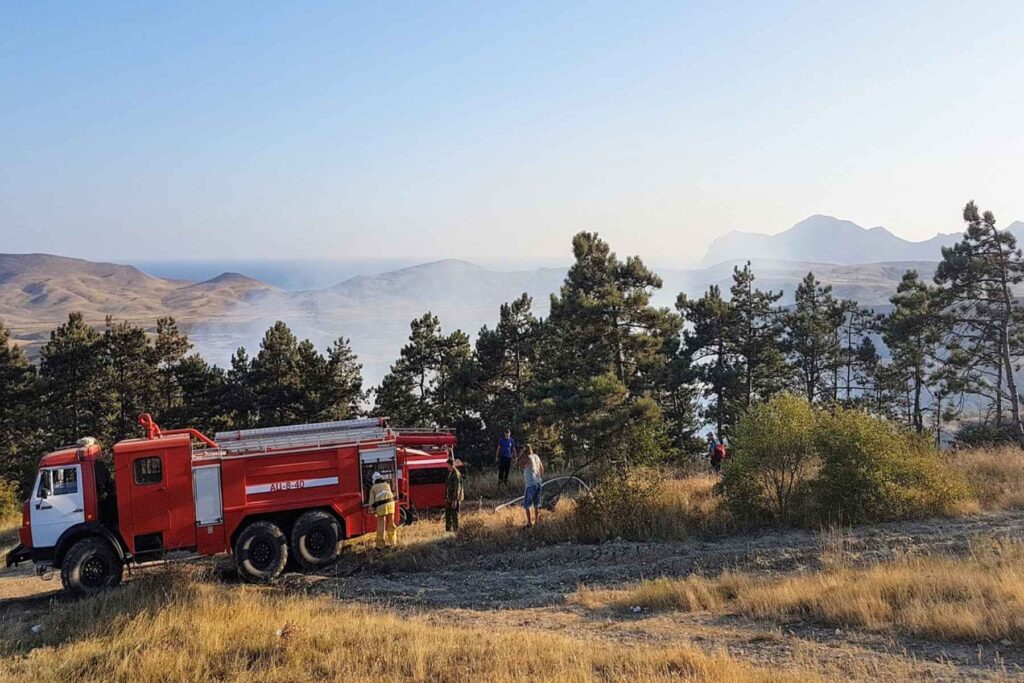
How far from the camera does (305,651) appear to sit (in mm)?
8492

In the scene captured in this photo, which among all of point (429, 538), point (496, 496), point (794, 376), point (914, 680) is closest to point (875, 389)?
point (794, 376)

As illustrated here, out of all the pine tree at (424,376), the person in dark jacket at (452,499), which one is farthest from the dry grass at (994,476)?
the pine tree at (424,376)

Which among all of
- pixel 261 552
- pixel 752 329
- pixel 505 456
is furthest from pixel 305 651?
pixel 752 329

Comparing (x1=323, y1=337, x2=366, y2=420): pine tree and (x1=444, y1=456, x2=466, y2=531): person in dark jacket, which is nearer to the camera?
(x1=444, y1=456, x2=466, y2=531): person in dark jacket

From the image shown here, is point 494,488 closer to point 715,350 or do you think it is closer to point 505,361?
point 505,361

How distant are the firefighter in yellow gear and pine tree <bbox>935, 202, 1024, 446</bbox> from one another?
90.4 ft

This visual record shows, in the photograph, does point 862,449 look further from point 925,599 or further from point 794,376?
point 794,376

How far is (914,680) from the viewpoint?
272 inches

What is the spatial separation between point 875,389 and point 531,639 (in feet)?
137

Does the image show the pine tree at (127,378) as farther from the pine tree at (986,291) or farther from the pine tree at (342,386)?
the pine tree at (986,291)

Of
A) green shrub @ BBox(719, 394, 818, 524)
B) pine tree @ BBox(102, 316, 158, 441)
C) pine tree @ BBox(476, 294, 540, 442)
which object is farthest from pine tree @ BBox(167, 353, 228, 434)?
green shrub @ BBox(719, 394, 818, 524)

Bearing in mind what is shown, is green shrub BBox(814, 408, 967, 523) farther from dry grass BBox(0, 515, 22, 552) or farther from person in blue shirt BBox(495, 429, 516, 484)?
dry grass BBox(0, 515, 22, 552)

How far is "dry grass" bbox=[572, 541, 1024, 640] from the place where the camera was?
26.7ft

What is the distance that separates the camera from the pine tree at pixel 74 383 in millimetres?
36250
